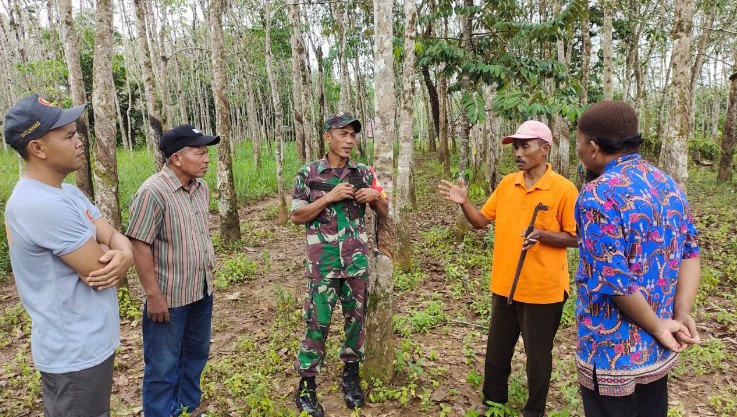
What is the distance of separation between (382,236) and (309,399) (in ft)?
4.23

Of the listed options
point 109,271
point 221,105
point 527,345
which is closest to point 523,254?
point 527,345

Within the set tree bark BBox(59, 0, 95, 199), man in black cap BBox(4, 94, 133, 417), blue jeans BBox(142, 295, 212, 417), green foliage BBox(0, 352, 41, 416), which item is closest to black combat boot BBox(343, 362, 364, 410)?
blue jeans BBox(142, 295, 212, 417)

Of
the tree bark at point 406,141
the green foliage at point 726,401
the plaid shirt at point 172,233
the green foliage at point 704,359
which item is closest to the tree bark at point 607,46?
the tree bark at point 406,141

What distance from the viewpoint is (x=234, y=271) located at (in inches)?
250

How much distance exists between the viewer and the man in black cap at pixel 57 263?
6.04ft

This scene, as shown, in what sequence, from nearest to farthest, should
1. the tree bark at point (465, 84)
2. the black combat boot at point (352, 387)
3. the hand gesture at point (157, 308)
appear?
the hand gesture at point (157, 308), the black combat boot at point (352, 387), the tree bark at point (465, 84)

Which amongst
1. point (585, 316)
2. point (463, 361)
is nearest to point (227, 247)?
point (463, 361)

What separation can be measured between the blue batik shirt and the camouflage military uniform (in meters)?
1.61

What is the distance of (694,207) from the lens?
995 cm

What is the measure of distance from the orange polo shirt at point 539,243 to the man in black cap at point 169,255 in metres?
2.03

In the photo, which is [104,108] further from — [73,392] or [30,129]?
[73,392]

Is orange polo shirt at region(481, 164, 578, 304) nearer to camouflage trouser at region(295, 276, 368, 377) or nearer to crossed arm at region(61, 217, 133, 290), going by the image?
camouflage trouser at region(295, 276, 368, 377)

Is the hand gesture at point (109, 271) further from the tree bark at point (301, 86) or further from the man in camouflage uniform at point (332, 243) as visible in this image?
the tree bark at point (301, 86)

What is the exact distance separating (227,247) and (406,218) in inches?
128
